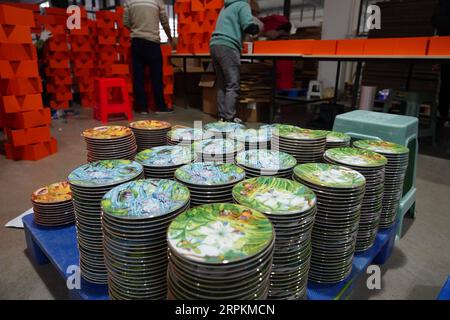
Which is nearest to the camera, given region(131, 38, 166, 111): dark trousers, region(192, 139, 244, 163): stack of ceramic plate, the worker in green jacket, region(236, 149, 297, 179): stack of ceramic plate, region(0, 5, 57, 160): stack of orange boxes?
region(236, 149, 297, 179): stack of ceramic plate

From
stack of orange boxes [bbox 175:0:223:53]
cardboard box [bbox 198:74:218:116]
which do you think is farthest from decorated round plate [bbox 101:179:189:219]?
stack of orange boxes [bbox 175:0:223:53]

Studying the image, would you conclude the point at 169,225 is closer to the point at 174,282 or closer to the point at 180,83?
the point at 174,282

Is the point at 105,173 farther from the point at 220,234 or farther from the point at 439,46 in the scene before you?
the point at 439,46

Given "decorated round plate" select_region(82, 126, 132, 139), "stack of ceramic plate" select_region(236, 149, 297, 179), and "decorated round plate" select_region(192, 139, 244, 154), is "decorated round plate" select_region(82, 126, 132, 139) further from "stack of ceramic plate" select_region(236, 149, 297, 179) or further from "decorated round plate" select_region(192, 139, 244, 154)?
"stack of ceramic plate" select_region(236, 149, 297, 179)

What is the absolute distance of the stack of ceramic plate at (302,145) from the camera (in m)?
1.39

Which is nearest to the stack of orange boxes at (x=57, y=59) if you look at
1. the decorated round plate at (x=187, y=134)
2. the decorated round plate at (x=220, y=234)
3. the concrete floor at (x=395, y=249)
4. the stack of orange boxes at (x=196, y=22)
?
the stack of orange boxes at (x=196, y=22)

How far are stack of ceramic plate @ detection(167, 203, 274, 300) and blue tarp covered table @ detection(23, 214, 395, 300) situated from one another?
1.35 feet

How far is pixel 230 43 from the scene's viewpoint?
3666 millimetres

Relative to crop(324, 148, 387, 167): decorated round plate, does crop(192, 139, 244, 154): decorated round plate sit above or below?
above

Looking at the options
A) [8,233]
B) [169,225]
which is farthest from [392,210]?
[8,233]

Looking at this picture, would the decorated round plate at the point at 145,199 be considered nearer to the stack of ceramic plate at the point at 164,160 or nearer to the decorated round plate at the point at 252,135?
the stack of ceramic plate at the point at 164,160

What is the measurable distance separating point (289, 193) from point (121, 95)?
4.42m

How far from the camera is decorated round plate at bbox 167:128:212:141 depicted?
1.59 m
